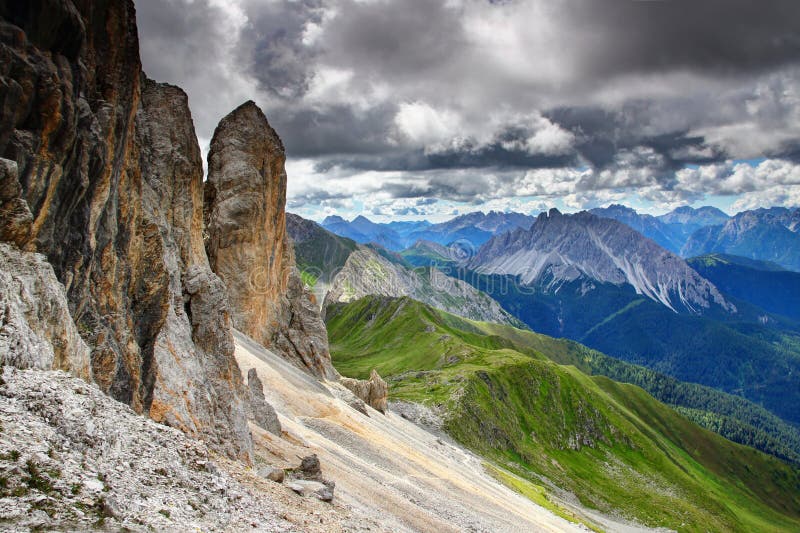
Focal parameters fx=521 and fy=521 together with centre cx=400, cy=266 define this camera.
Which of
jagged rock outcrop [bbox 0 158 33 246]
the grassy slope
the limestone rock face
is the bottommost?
the grassy slope

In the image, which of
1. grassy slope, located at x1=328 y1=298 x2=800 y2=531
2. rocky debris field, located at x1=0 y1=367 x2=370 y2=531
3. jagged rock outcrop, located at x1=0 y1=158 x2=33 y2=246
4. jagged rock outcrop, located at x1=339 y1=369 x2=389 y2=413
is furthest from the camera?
grassy slope, located at x1=328 y1=298 x2=800 y2=531

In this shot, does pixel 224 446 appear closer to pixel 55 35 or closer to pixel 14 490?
pixel 14 490

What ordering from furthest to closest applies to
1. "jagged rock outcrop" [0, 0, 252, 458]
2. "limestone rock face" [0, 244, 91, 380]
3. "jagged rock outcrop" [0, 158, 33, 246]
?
"jagged rock outcrop" [0, 0, 252, 458] → "jagged rock outcrop" [0, 158, 33, 246] → "limestone rock face" [0, 244, 91, 380]

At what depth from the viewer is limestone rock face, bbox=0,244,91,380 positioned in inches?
717

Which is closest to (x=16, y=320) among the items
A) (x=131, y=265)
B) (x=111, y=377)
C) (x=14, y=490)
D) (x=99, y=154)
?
(x=14, y=490)

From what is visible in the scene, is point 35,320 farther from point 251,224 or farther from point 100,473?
point 251,224

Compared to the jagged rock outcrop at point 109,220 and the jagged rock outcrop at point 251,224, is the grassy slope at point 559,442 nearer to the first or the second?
the jagged rock outcrop at point 251,224

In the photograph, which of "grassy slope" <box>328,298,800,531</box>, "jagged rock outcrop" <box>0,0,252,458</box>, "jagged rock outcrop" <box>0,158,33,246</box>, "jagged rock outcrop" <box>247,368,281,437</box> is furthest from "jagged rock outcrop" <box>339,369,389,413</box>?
"jagged rock outcrop" <box>0,158,33,246</box>

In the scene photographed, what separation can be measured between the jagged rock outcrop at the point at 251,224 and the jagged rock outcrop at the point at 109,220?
40.2 m

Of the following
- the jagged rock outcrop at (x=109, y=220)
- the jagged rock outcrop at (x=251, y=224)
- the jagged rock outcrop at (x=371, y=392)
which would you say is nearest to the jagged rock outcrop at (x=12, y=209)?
the jagged rock outcrop at (x=109, y=220)

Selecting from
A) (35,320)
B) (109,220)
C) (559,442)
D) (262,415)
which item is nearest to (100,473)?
(35,320)

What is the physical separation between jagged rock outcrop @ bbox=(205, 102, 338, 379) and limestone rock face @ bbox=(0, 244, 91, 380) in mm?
58056

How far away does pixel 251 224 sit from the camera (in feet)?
269

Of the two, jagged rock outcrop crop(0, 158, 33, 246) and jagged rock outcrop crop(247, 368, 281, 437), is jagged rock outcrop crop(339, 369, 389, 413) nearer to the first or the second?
jagged rock outcrop crop(247, 368, 281, 437)
